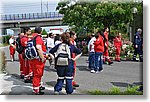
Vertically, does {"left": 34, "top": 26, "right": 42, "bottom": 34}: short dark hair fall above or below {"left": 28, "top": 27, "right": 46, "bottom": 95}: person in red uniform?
above

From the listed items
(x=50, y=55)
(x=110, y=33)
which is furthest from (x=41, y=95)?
(x=110, y=33)

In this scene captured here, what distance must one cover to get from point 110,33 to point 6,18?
7.10 ft

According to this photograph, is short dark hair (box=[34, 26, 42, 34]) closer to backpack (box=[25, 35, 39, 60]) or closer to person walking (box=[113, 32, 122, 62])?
backpack (box=[25, 35, 39, 60])

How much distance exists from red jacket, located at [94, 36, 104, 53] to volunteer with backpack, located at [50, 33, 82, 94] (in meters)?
1.37

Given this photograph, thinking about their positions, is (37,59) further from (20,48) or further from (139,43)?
(139,43)

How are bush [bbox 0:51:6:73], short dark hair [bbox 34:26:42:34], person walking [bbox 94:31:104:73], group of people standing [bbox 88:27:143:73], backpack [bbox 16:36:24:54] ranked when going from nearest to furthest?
short dark hair [bbox 34:26:42:34] < bush [bbox 0:51:6:73] < backpack [bbox 16:36:24:54] < group of people standing [bbox 88:27:143:73] < person walking [bbox 94:31:104:73]

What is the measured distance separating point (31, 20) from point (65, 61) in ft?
→ 3.32

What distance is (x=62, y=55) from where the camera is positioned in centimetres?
546

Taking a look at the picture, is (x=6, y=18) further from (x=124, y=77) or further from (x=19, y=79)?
(x=124, y=77)

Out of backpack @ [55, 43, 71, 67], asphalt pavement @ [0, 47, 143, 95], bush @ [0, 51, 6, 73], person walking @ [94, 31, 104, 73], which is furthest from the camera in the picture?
person walking @ [94, 31, 104, 73]

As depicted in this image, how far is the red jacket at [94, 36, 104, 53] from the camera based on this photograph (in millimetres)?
6895

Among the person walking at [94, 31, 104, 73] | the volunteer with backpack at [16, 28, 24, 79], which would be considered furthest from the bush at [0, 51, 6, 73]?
the person walking at [94, 31, 104, 73]

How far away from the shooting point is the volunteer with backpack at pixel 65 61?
546 centimetres

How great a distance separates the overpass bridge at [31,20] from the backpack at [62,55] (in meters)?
0.54
